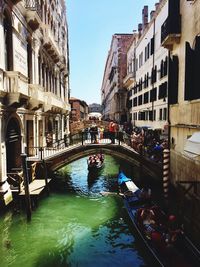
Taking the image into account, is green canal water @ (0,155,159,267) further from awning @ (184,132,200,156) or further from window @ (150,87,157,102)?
window @ (150,87,157,102)

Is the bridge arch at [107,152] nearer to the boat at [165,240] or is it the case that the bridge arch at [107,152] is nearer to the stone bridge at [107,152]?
the stone bridge at [107,152]

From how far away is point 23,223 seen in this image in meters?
10.3

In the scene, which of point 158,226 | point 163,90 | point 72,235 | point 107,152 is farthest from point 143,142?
point 158,226

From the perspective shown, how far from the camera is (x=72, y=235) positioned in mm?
9664

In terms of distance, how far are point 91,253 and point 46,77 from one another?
45.5 feet

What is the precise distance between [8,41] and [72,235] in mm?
8083

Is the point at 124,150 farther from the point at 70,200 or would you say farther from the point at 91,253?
the point at 91,253

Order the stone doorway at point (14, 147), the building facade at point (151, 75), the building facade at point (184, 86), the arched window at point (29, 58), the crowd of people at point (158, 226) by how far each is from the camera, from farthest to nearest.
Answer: the building facade at point (151, 75) → the arched window at point (29, 58) → the stone doorway at point (14, 147) → the building facade at point (184, 86) → the crowd of people at point (158, 226)

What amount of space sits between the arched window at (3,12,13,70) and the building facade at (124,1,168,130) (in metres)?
7.41

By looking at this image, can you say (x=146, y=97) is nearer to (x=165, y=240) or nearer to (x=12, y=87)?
(x=12, y=87)

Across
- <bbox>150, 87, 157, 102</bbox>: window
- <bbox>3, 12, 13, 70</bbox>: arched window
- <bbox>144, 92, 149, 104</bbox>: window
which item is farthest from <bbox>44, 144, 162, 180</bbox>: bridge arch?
<bbox>144, 92, 149, 104</bbox>: window

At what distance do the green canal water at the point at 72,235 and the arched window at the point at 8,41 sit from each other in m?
6.01

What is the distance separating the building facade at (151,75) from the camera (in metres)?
16.9

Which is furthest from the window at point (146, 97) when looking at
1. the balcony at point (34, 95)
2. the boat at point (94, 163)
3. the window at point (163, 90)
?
the balcony at point (34, 95)
